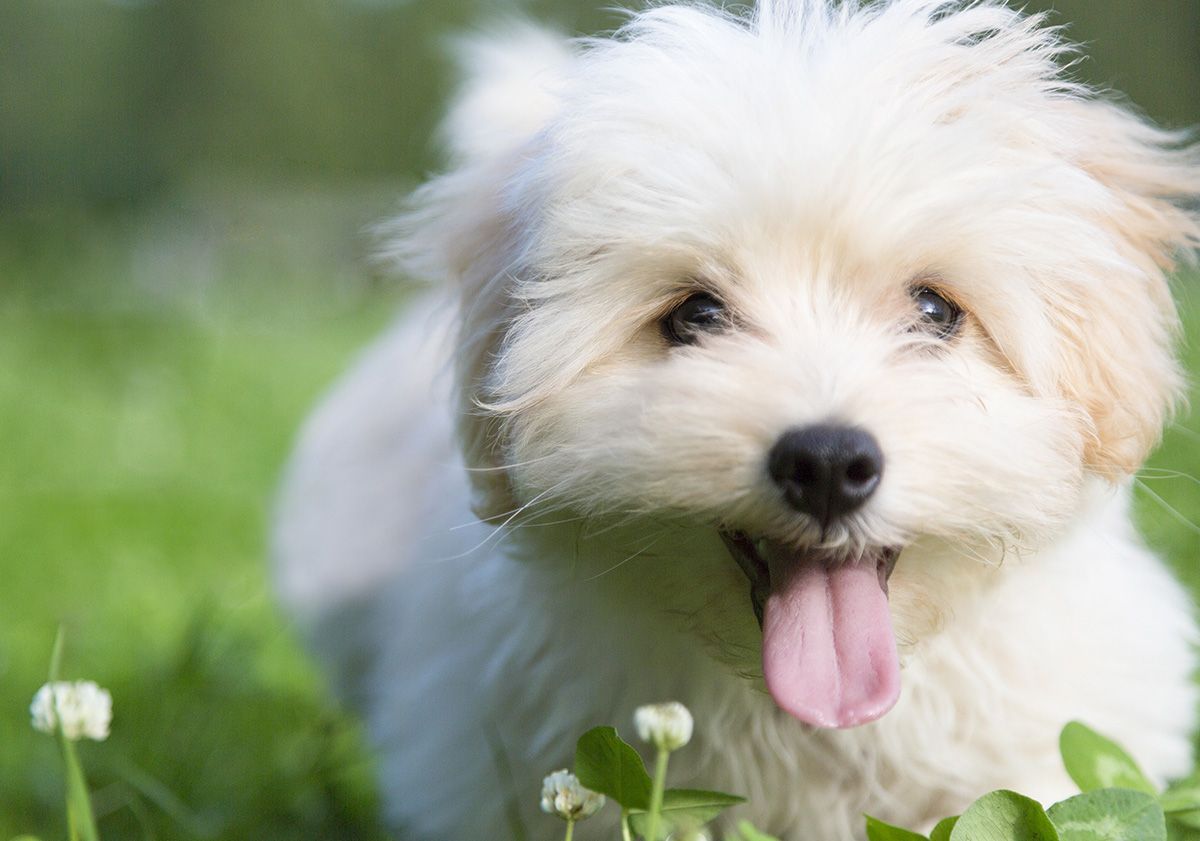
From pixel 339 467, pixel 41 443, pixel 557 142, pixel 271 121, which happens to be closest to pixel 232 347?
pixel 41 443

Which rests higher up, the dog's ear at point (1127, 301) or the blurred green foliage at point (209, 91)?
the dog's ear at point (1127, 301)

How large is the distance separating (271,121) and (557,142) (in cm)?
2039

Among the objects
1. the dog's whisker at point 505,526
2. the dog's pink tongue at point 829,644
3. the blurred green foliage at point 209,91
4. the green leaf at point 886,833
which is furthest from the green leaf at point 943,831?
the blurred green foliage at point 209,91

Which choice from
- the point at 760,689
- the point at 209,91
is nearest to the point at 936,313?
the point at 760,689

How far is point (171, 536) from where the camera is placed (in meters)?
4.66

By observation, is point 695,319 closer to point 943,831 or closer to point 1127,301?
point 1127,301

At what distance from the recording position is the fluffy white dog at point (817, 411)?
1.80 m

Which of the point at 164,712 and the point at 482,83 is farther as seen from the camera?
the point at 482,83

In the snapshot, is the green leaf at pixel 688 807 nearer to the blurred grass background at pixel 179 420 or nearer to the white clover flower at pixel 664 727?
the white clover flower at pixel 664 727

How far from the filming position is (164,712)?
2.88 meters

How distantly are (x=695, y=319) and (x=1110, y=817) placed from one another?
2.87 feet

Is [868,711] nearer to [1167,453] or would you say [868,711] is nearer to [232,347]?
[1167,453]

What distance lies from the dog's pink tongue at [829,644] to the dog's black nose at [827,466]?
187 mm

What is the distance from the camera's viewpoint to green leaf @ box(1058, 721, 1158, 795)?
6.37 ft
